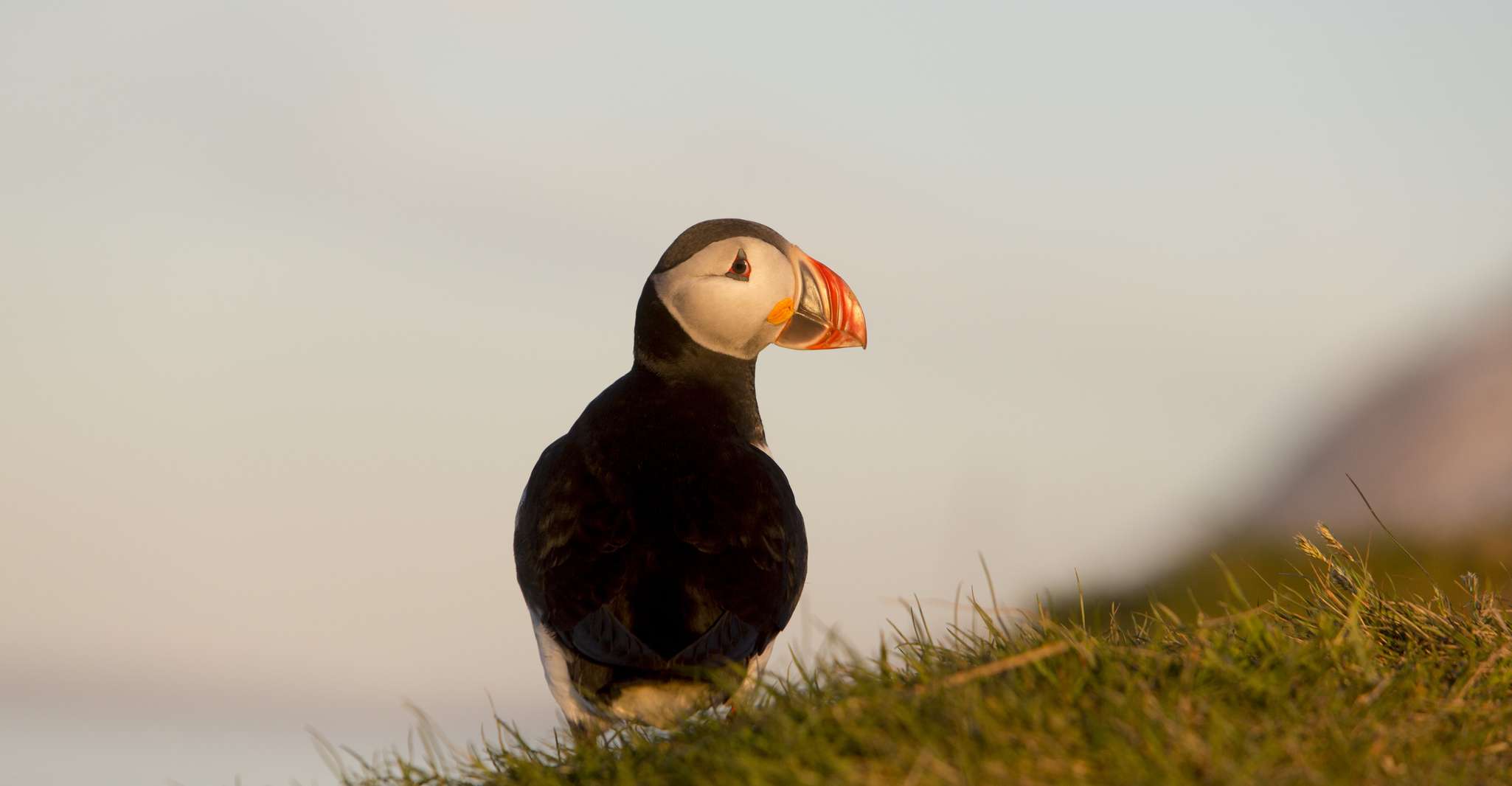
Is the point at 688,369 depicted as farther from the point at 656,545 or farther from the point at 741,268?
the point at 656,545

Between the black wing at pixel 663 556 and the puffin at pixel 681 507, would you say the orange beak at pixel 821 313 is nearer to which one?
the puffin at pixel 681 507

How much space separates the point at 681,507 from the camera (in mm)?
5383

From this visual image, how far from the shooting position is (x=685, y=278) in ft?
20.8

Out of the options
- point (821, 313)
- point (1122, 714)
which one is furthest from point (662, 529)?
point (1122, 714)

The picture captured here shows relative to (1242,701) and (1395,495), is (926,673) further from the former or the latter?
(1395,495)

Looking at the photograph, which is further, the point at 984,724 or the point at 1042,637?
the point at 1042,637

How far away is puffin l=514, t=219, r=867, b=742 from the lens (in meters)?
4.95

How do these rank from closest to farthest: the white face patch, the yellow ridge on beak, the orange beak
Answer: the white face patch
the yellow ridge on beak
the orange beak

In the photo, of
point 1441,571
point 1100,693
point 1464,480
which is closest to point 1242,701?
point 1100,693

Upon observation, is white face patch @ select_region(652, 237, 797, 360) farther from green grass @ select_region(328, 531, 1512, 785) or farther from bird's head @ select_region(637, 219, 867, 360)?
green grass @ select_region(328, 531, 1512, 785)

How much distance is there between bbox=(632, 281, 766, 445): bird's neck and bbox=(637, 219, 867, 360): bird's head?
0.13 feet

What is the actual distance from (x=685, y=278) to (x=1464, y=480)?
12.1m

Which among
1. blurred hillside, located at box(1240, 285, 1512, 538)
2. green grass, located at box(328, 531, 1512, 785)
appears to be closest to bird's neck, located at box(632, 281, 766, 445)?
green grass, located at box(328, 531, 1512, 785)

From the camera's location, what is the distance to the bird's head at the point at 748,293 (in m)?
6.31
